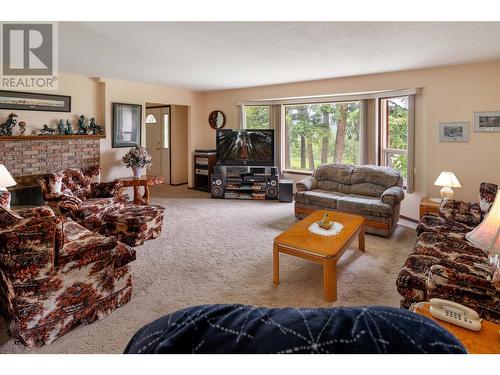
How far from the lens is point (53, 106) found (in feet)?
16.6

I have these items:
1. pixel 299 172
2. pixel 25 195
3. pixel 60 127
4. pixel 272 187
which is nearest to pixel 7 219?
pixel 25 195

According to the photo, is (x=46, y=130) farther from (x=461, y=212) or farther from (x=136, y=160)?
(x=461, y=212)

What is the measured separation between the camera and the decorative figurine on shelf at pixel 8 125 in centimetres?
444

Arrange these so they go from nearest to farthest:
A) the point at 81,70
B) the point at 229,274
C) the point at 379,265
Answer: the point at 229,274
the point at 379,265
the point at 81,70

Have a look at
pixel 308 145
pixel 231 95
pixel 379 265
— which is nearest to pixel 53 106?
pixel 231 95

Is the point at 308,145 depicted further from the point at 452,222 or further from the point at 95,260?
the point at 95,260

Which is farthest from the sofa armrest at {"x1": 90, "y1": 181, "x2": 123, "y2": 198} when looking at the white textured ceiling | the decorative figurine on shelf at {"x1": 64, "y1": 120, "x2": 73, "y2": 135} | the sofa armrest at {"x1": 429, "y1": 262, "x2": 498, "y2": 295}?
the sofa armrest at {"x1": 429, "y1": 262, "x2": 498, "y2": 295}

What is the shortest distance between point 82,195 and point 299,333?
4.60 m

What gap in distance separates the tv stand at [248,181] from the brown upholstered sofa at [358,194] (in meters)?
1.28

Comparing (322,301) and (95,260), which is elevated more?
(95,260)

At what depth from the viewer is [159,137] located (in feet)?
27.4

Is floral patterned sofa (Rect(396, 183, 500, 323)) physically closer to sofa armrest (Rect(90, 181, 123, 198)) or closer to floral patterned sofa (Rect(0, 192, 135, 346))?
floral patterned sofa (Rect(0, 192, 135, 346))

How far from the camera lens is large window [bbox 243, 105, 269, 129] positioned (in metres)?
7.02

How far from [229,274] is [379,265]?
1.54 meters
